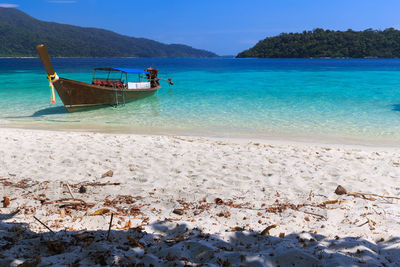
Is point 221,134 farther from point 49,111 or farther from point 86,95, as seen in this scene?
point 49,111

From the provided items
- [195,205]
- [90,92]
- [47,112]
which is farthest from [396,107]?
[47,112]

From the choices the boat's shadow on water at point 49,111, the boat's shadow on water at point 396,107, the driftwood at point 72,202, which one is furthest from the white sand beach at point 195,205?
the boat's shadow on water at point 396,107

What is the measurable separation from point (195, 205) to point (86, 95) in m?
13.2

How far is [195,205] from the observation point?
4.35m

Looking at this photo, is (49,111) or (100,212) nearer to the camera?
(100,212)

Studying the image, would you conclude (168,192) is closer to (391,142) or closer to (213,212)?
(213,212)

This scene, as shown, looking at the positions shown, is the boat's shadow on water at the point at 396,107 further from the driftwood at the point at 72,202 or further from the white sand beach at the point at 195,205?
the driftwood at the point at 72,202

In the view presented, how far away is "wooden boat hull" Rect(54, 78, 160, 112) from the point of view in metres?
15.2

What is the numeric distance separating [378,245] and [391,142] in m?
7.85

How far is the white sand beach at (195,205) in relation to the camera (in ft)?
9.14

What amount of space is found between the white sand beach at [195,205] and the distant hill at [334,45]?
14369cm

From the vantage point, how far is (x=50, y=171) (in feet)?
18.5

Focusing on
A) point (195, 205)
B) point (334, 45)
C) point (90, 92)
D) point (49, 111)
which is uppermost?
point (334, 45)

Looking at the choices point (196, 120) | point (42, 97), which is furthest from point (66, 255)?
point (42, 97)
